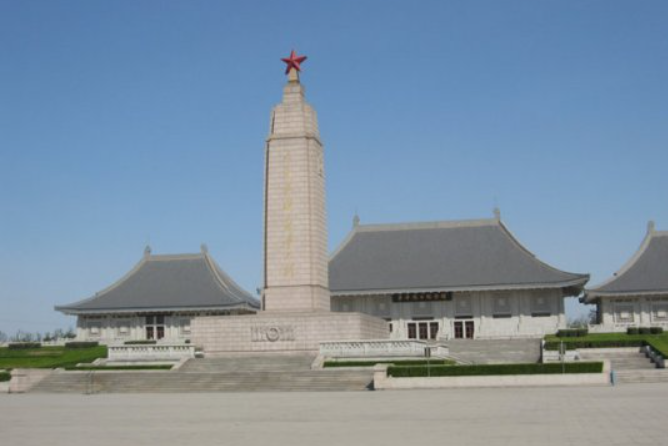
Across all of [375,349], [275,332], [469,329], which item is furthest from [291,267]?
[469,329]

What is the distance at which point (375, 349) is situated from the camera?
3447cm

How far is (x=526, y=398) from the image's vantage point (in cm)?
2175

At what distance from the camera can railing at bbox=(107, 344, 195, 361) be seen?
3650 centimetres

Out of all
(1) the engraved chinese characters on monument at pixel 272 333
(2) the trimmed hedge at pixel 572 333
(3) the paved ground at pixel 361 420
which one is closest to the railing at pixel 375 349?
(1) the engraved chinese characters on monument at pixel 272 333

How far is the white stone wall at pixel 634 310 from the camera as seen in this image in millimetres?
53312

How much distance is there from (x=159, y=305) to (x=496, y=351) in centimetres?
2670

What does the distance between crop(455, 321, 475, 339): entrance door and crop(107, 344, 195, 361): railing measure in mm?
23361

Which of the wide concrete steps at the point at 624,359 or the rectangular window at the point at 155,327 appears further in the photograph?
the rectangular window at the point at 155,327

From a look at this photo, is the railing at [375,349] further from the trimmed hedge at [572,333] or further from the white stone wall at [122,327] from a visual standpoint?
the white stone wall at [122,327]

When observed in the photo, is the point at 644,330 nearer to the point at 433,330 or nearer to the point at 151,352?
the point at 433,330

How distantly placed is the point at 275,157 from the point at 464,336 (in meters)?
22.9

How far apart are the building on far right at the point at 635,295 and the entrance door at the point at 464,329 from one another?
7.54 metres

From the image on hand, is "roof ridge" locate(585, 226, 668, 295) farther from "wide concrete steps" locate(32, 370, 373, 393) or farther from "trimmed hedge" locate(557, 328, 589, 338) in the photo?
"wide concrete steps" locate(32, 370, 373, 393)

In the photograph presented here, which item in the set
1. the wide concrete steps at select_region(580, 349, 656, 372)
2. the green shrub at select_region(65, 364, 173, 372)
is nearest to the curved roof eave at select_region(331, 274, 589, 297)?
the wide concrete steps at select_region(580, 349, 656, 372)
